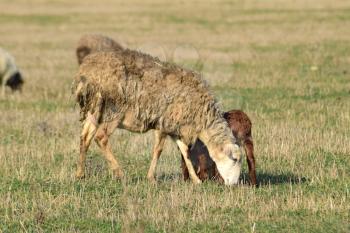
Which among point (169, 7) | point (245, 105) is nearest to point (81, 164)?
point (245, 105)

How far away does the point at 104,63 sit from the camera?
35.4 feet

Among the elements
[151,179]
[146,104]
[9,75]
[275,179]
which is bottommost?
[275,179]

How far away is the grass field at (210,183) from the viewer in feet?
27.9

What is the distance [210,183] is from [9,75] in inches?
536

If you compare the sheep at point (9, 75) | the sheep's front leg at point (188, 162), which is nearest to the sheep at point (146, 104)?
the sheep's front leg at point (188, 162)

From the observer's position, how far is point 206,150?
1110 centimetres

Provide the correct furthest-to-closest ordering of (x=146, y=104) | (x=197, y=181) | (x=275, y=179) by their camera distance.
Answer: (x=275, y=179)
(x=146, y=104)
(x=197, y=181)

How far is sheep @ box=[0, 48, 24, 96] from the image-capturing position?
74.3ft

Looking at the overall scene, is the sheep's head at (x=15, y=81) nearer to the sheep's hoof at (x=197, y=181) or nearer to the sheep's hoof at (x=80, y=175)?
the sheep's hoof at (x=80, y=175)

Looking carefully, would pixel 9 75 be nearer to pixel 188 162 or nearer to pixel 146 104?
pixel 146 104

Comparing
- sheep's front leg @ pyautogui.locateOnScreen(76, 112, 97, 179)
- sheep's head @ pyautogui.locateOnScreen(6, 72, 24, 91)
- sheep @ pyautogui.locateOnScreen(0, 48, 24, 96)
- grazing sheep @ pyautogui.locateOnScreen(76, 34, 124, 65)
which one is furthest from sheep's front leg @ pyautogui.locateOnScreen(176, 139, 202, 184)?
→ grazing sheep @ pyautogui.locateOnScreen(76, 34, 124, 65)

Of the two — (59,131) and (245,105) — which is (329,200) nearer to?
(59,131)

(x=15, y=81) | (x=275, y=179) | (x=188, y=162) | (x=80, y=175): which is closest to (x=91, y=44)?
(x=15, y=81)

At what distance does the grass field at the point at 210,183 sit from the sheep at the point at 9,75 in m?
0.38
